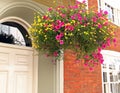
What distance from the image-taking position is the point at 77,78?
18.4 feet

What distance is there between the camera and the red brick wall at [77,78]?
5.30 metres

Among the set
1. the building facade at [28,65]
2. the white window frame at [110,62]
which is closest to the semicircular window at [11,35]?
the building facade at [28,65]

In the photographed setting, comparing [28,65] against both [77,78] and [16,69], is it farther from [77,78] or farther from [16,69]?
[77,78]

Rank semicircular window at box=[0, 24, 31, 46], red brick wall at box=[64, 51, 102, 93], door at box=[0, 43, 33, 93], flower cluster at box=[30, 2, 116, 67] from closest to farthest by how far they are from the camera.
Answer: flower cluster at box=[30, 2, 116, 67]
door at box=[0, 43, 33, 93]
semicircular window at box=[0, 24, 31, 46]
red brick wall at box=[64, 51, 102, 93]

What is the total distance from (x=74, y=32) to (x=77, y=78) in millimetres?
2210

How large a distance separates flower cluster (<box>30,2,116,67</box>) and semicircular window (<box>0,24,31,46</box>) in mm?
1004

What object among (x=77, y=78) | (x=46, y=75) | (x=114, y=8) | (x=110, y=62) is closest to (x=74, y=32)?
(x=46, y=75)

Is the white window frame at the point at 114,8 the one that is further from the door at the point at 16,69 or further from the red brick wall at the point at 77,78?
the door at the point at 16,69

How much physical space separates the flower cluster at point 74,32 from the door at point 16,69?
909 millimetres

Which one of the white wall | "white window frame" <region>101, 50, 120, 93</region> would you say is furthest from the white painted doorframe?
"white window frame" <region>101, 50, 120, 93</region>

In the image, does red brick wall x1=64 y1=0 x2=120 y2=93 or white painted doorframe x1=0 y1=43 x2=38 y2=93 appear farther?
red brick wall x1=64 y1=0 x2=120 y2=93

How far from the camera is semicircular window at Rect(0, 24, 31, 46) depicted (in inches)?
185

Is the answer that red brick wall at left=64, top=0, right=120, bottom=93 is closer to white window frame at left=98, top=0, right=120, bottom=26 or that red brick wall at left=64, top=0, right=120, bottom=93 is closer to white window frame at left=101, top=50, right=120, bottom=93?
white window frame at left=101, top=50, right=120, bottom=93

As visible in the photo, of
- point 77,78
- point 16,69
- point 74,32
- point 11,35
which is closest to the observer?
point 74,32
